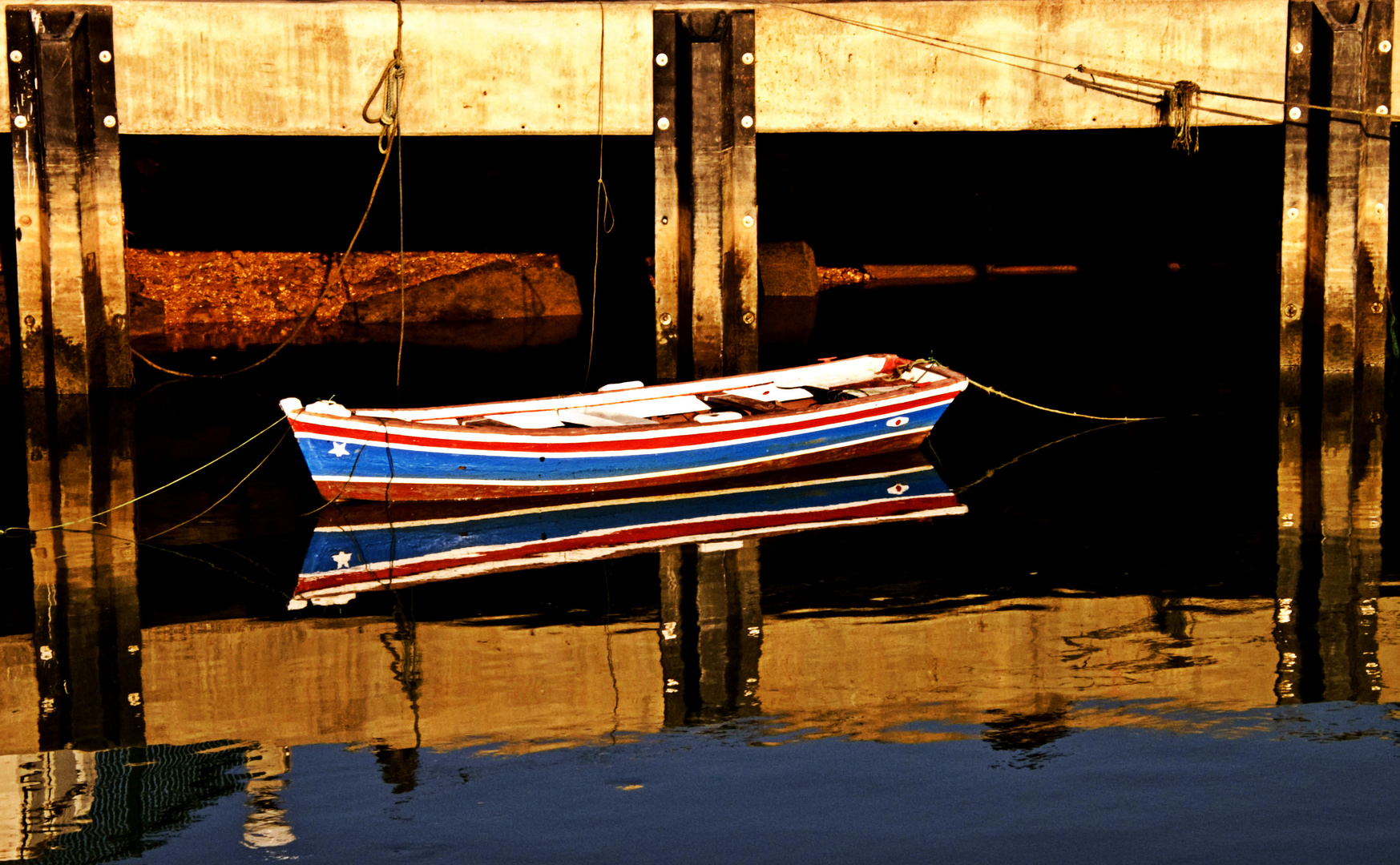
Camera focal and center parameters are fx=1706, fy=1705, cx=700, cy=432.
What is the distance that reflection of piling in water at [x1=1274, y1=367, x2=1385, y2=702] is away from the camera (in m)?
10.1

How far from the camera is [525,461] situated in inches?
580

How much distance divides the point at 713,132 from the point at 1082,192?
50.7 ft

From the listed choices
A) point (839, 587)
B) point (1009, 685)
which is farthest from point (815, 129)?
point (1009, 685)

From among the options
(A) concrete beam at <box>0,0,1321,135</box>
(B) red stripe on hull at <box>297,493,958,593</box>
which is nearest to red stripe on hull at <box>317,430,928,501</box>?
(B) red stripe on hull at <box>297,493,958,593</box>

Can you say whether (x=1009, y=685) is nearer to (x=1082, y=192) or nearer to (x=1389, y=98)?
(x=1389, y=98)

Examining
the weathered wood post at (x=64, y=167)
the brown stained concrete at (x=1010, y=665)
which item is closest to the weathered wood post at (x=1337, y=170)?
the brown stained concrete at (x=1010, y=665)

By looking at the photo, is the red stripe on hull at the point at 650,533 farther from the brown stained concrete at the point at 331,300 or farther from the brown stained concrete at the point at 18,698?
the brown stained concrete at the point at 331,300

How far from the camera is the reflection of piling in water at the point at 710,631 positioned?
9.65 meters

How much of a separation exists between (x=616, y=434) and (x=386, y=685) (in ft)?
16.9

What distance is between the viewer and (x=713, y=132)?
16.6 m

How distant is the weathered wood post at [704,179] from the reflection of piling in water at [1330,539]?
547 centimetres

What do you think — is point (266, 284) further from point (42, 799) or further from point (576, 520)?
point (42, 799)

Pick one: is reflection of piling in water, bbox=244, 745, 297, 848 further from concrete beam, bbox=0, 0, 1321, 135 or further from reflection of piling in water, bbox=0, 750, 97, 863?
concrete beam, bbox=0, 0, 1321, 135

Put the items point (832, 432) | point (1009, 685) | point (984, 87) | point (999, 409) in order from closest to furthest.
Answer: point (1009, 685) → point (832, 432) → point (984, 87) → point (999, 409)
